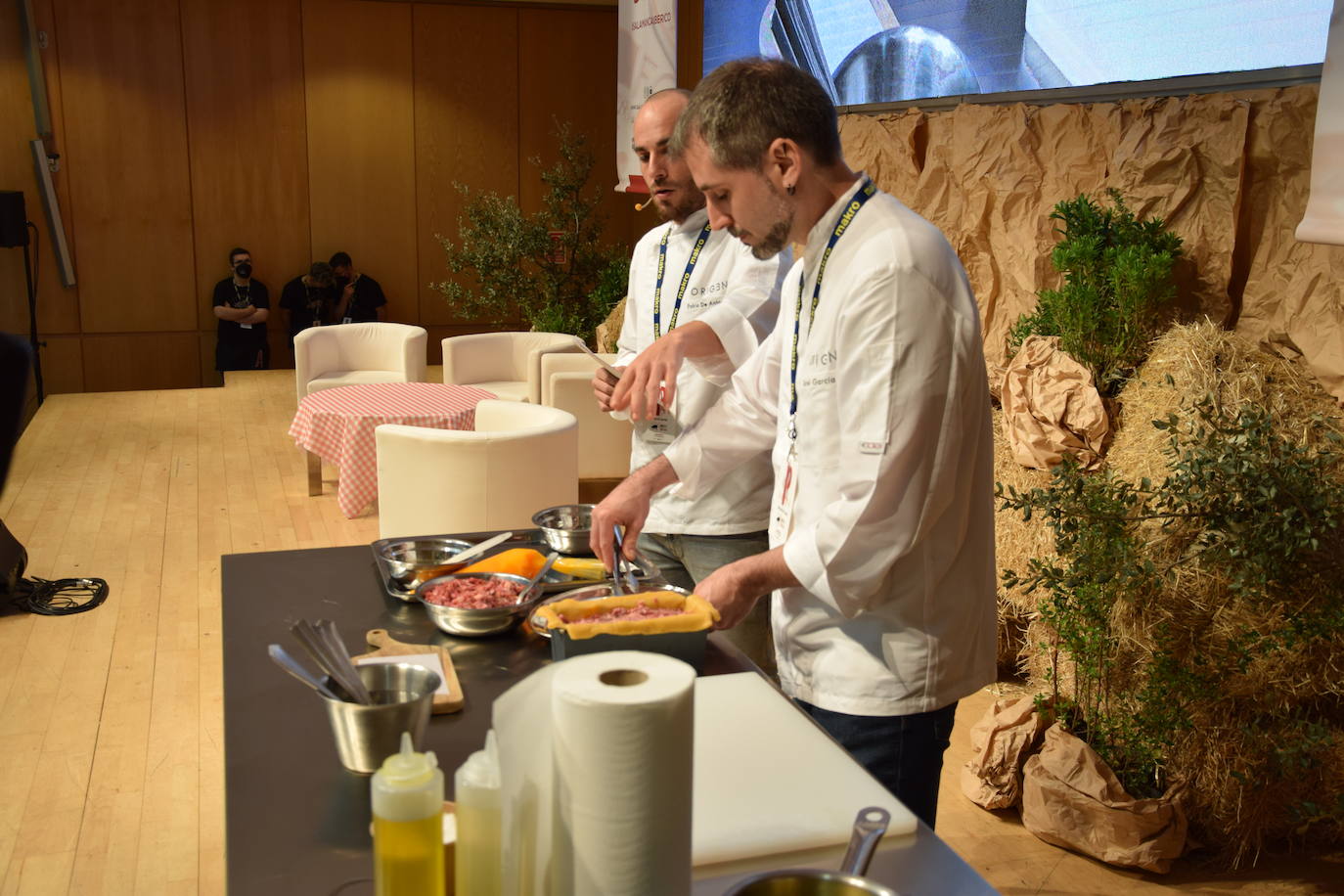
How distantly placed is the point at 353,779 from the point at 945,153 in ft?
12.4

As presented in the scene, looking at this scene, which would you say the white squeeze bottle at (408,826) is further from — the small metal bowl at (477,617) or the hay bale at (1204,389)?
the hay bale at (1204,389)

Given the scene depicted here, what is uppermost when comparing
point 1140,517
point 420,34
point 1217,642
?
point 420,34

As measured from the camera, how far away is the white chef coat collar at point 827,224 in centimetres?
164

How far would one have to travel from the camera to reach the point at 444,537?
2027 millimetres

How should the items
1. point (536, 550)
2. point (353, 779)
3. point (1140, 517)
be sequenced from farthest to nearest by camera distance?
point (1140, 517) → point (536, 550) → point (353, 779)

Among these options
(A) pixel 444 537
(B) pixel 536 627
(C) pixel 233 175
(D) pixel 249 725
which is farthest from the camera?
(C) pixel 233 175

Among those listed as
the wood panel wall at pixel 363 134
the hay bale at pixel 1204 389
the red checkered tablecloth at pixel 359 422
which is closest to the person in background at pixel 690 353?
the hay bale at pixel 1204 389

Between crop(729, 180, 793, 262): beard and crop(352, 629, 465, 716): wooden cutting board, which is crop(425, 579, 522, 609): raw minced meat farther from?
crop(729, 180, 793, 262): beard

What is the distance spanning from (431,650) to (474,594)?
14 cm

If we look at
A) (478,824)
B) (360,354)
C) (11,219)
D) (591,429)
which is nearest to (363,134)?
(11,219)

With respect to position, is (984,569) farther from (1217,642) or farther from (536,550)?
(1217,642)

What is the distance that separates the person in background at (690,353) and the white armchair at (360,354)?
179 inches

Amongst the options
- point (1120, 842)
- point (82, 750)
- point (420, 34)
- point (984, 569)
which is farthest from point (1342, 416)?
point (420, 34)

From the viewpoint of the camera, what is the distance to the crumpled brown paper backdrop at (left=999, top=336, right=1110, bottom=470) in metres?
3.29
